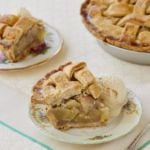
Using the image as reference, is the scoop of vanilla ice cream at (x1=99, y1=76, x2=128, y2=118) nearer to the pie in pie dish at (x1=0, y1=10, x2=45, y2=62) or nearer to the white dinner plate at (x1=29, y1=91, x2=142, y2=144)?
the white dinner plate at (x1=29, y1=91, x2=142, y2=144)

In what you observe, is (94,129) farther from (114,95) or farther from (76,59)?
(76,59)

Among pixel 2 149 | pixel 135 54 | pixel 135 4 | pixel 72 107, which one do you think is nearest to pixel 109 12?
pixel 135 4

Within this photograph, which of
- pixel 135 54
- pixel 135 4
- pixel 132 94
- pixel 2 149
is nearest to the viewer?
pixel 2 149

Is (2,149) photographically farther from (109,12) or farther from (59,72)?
(109,12)

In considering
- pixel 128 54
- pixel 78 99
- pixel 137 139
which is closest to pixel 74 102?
pixel 78 99

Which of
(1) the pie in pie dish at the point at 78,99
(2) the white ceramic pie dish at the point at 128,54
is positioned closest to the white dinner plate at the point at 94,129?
(1) the pie in pie dish at the point at 78,99

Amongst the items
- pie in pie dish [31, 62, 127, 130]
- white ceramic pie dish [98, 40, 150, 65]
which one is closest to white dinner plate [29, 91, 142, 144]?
pie in pie dish [31, 62, 127, 130]
